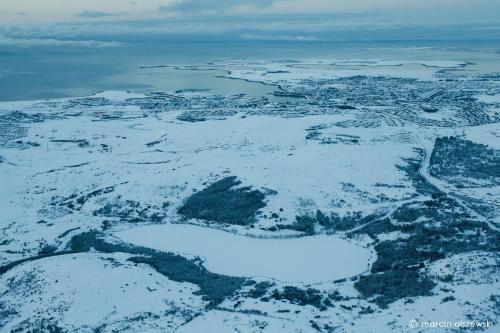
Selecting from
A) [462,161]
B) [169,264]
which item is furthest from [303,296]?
[462,161]

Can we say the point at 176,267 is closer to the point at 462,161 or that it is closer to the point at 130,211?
the point at 130,211

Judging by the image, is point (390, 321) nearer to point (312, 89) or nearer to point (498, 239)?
point (498, 239)

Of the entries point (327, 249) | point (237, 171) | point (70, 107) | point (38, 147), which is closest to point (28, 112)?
point (70, 107)

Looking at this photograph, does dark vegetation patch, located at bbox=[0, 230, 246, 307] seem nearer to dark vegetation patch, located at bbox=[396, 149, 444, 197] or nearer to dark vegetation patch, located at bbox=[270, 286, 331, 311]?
dark vegetation patch, located at bbox=[270, 286, 331, 311]

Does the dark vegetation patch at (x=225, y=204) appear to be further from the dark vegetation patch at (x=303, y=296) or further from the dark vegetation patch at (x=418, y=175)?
the dark vegetation patch at (x=418, y=175)

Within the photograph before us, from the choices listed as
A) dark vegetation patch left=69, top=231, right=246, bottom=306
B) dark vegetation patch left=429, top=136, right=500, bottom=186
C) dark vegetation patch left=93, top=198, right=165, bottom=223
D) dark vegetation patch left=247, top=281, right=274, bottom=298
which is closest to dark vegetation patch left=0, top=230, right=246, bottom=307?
dark vegetation patch left=69, top=231, right=246, bottom=306

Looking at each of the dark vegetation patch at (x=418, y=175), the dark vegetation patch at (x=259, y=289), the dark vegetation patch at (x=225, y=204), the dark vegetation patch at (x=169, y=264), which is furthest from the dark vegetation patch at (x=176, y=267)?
the dark vegetation patch at (x=418, y=175)

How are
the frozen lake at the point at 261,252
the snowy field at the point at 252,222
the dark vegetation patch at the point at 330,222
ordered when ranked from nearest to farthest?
1. the snowy field at the point at 252,222
2. the frozen lake at the point at 261,252
3. the dark vegetation patch at the point at 330,222
